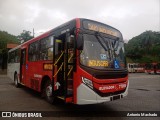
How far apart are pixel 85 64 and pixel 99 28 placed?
165cm

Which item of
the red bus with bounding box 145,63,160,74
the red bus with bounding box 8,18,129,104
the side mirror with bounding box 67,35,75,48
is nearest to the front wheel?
the red bus with bounding box 8,18,129,104

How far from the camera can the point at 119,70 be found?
7.08 m

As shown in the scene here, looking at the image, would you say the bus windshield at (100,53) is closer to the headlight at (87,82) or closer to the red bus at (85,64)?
the red bus at (85,64)

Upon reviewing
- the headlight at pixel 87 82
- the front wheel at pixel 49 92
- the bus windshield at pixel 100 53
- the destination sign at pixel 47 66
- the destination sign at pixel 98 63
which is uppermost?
the bus windshield at pixel 100 53

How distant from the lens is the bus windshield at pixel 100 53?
253 inches

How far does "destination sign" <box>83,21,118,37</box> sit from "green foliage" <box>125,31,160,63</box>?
51934mm

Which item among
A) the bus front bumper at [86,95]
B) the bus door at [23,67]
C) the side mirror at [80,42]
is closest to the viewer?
the side mirror at [80,42]

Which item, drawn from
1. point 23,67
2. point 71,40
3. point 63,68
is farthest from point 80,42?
point 23,67

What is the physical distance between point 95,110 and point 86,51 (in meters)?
2.42

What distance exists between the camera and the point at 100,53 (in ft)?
22.1

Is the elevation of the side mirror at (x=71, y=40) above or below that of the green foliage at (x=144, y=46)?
below

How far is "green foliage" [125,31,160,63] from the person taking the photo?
58156mm

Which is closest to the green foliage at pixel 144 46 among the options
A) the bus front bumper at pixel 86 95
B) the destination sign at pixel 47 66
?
the destination sign at pixel 47 66

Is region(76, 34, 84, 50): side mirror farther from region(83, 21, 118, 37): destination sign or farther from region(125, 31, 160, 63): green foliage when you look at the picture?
region(125, 31, 160, 63): green foliage
